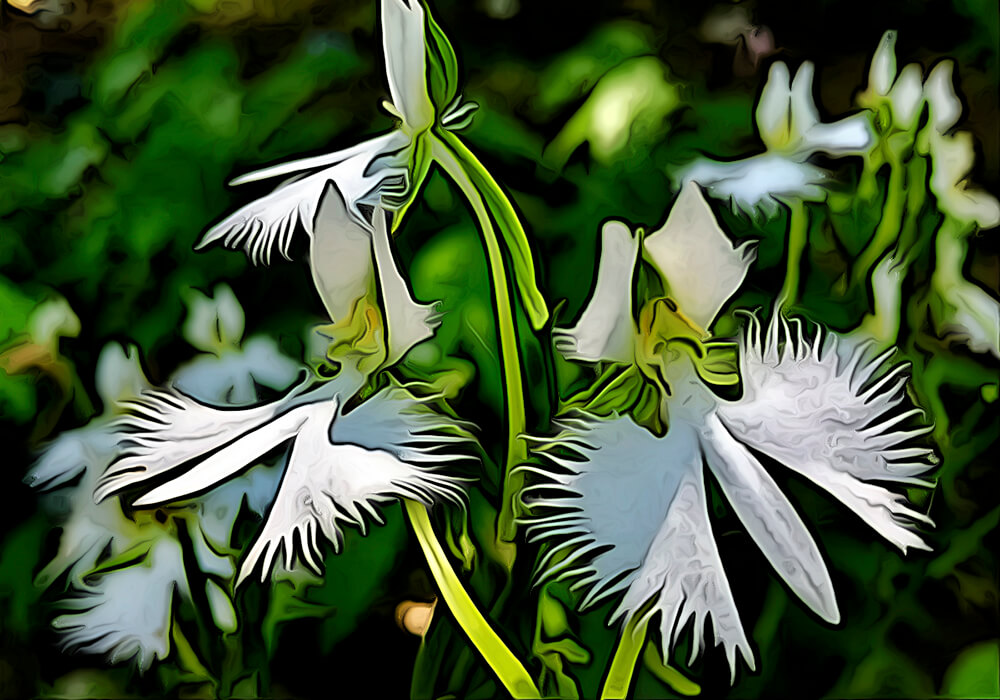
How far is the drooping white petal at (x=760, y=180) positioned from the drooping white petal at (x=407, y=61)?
18 centimetres

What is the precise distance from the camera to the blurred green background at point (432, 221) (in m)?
0.43

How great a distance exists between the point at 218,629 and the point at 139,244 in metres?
0.27

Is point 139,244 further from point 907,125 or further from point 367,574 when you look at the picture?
point 907,125

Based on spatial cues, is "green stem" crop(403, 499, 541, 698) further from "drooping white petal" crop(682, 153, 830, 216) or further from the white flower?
"drooping white petal" crop(682, 153, 830, 216)

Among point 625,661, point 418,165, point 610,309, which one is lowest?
point 625,661

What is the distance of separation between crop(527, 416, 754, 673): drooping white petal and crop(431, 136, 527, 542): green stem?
0.02m

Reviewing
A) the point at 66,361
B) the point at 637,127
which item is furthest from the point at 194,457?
the point at 637,127

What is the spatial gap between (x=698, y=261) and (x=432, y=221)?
0.57ft

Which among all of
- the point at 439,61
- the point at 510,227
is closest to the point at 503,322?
the point at 510,227

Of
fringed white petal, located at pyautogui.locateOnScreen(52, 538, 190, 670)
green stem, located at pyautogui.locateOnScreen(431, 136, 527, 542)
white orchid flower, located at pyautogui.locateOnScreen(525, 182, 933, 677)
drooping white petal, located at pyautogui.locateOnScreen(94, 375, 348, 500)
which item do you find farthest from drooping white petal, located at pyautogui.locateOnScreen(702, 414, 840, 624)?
fringed white petal, located at pyautogui.locateOnScreen(52, 538, 190, 670)

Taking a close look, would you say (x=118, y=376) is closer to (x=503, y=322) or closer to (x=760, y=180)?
(x=503, y=322)

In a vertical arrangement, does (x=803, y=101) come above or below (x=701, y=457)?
above

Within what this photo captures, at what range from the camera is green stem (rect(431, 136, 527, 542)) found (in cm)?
43

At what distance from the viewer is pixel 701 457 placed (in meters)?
0.40
